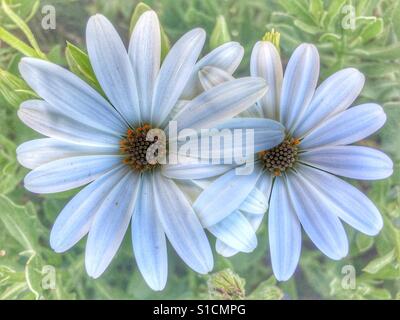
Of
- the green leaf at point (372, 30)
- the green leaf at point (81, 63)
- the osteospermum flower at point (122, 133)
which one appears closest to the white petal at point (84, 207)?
the osteospermum flower at point (122, 133)

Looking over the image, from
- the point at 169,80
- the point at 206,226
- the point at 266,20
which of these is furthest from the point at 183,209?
the point at 266,20

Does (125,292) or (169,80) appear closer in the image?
(169,80)

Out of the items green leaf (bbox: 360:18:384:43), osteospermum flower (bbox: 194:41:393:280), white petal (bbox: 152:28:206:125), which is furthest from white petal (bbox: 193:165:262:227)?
green leaf (bbox: 360:18:384:43)

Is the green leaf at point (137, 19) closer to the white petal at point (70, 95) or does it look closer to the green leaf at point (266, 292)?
the white petal at point (70, 95)

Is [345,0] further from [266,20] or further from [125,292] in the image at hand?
[125,292]

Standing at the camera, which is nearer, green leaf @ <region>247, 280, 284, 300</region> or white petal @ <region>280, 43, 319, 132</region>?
white petal @ <region>280, 43, 319, 132</region>

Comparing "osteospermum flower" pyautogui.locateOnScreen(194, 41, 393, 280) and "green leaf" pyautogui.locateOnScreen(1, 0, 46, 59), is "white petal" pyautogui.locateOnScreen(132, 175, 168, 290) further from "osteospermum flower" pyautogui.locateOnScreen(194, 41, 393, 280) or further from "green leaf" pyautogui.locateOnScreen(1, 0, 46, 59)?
"green leaf" pyautogui.locateOnScreen(1, 0, 46, 59)
